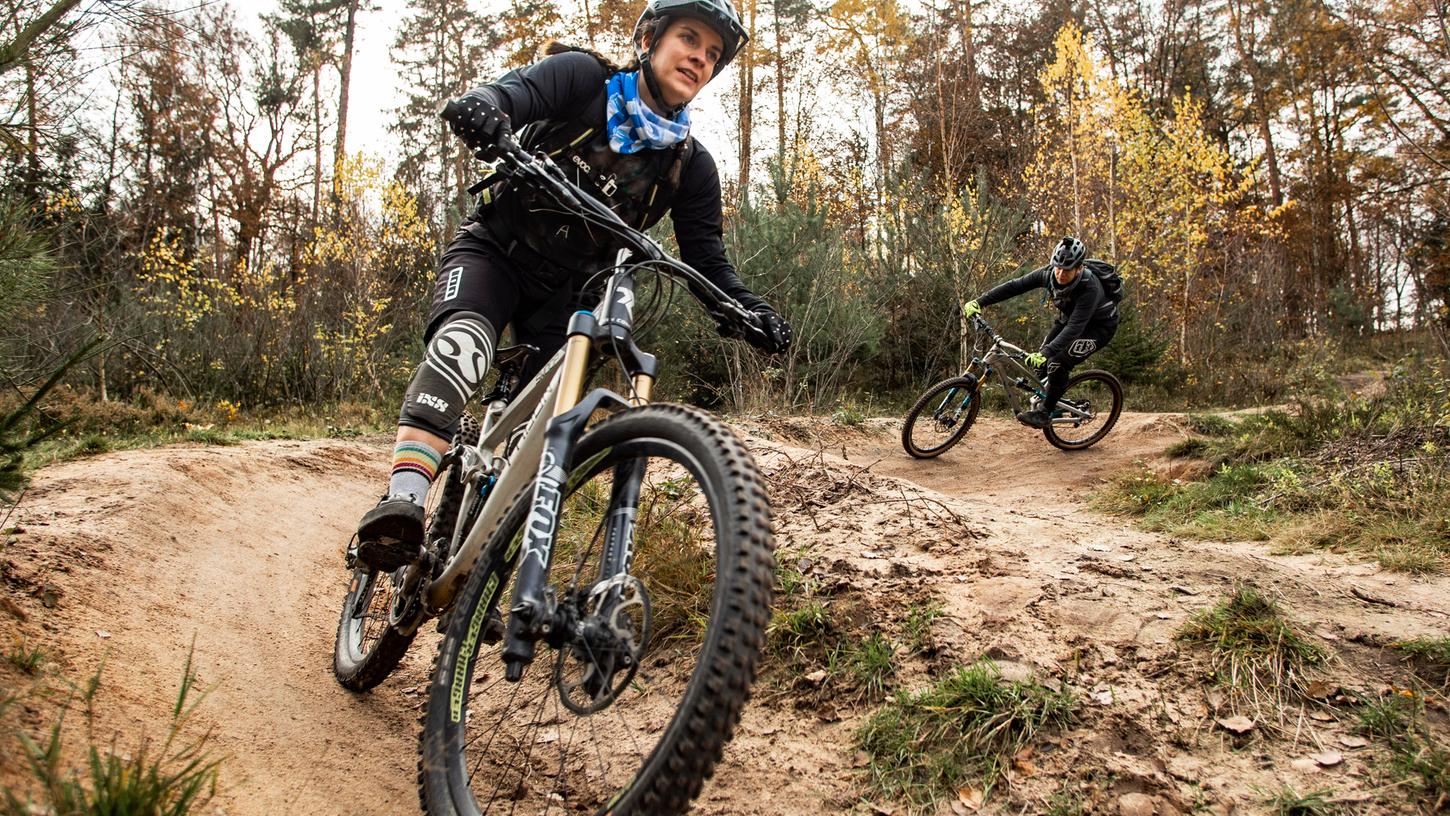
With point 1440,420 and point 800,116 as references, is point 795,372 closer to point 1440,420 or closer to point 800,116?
point 1440,420

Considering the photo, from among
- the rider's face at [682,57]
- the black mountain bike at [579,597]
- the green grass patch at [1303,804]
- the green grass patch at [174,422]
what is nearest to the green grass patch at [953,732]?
the green grass patch at [1303,804]

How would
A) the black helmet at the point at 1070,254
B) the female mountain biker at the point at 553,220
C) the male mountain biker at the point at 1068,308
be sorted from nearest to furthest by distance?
the female mountain biker at the point at 553,220, the black helmet at the point at 1070,254, the male mountain biker at the point at 1068,308

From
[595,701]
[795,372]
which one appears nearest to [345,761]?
[595,701]

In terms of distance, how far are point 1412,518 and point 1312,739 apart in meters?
2.64

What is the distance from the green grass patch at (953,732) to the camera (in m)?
2.19

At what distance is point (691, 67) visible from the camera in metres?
2.77

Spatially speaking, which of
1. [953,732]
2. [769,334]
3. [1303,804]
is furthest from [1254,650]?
[769,334]

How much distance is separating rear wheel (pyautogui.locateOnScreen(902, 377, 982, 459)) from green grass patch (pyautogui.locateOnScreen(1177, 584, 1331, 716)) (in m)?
6.19

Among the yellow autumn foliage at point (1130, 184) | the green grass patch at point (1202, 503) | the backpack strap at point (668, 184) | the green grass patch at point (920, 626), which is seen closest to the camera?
the green grass patch at point (920, 626)

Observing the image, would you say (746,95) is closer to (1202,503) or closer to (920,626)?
(1202,503)

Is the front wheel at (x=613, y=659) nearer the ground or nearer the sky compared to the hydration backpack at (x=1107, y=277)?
nearer the ground

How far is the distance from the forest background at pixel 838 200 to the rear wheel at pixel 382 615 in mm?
1620

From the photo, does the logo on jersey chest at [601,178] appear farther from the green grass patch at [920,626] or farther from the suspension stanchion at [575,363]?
the green grass patch at [920,626]

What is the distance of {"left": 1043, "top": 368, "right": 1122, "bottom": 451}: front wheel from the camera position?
925 cm
